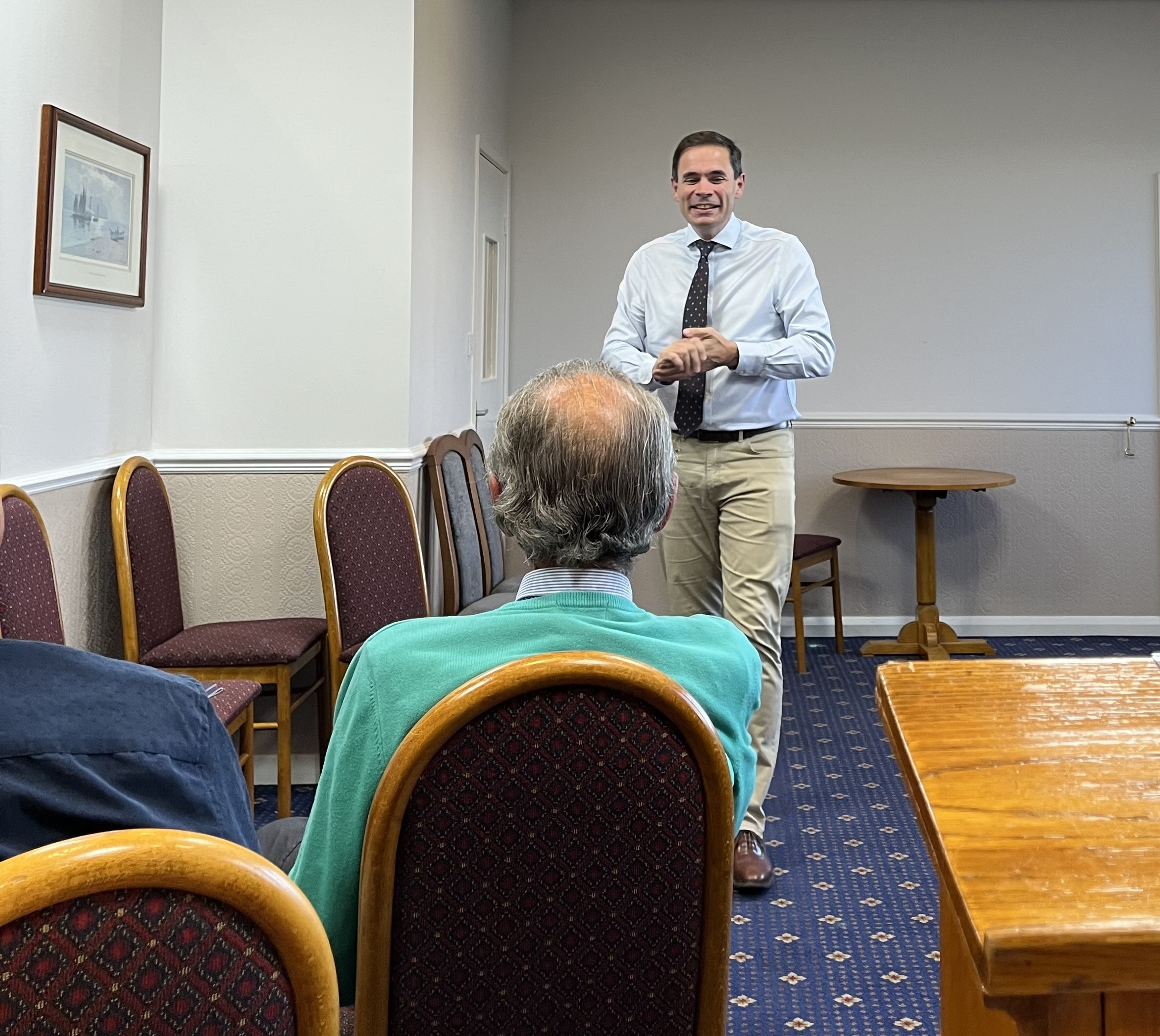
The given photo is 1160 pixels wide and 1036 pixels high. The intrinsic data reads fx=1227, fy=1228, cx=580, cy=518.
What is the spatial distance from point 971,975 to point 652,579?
457cm

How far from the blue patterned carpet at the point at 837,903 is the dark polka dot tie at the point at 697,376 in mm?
1094

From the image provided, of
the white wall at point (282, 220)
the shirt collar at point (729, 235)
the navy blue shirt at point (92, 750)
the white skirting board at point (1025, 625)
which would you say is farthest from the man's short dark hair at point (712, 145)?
the white skirting board at point (1025, 625)

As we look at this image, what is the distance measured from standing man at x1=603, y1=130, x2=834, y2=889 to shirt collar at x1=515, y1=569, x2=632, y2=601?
5.24 ft

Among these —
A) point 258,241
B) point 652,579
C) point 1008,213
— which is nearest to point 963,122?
point 1008,213

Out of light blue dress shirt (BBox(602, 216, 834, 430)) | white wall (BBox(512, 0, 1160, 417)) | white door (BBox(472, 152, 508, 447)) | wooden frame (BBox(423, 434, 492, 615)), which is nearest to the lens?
light blue dress shirt (BBox(602, 216, 834, 430))

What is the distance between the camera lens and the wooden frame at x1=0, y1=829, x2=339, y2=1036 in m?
0.55

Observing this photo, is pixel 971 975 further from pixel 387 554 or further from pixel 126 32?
pixel 126 32

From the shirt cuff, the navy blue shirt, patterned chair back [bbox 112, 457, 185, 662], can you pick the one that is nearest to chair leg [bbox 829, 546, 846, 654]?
the shirt cuff

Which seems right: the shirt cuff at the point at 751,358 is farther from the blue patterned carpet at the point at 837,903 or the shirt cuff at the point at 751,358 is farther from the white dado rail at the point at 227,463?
the blue patterned carpet at the point at 837,903

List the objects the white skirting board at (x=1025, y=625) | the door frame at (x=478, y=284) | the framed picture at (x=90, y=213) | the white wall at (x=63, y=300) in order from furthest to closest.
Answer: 1. the white skirting board at (x=1025, y=625)
2. the door frame at (x=478, y=284)
3. the framed picture at (x=90, y=213)
4. the white wall at (x=63, y=300)

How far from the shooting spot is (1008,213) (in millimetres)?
5504

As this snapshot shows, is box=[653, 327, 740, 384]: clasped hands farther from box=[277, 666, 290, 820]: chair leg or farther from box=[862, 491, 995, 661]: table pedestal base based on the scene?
box=[862, 491, 995, 661]: table pedestal base

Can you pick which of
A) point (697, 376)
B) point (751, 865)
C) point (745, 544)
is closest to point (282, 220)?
point (697, 376)

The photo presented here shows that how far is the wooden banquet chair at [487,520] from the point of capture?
4.25m
